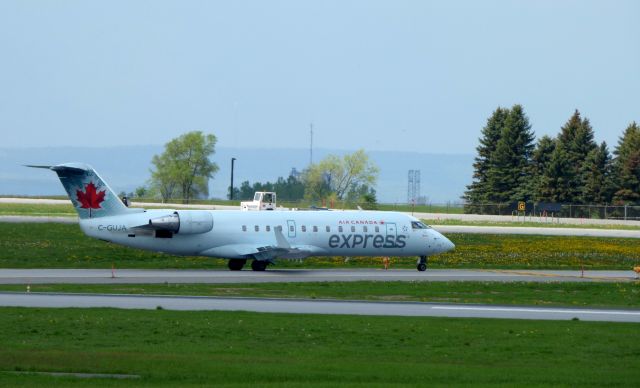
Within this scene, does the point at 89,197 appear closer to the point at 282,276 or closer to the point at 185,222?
the point at 185,222

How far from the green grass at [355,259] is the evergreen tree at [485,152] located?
56.4 meters

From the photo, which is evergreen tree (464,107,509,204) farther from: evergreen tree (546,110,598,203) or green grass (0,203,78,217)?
green grass (0,203,78,217)

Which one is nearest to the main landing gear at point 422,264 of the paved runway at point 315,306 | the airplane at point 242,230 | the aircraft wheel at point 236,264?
the airplane at point 242,230

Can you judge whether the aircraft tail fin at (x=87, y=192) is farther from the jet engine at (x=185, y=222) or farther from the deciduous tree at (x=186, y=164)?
the deciduous tree at (x=186, y=164)

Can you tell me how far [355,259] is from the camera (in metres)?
61.4

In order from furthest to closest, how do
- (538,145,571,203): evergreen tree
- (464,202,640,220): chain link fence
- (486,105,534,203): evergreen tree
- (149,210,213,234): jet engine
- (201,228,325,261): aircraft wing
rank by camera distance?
(486,105,534,203): evergreen tree → (538,145,571,203): evergreen tree → (464,202,640,220): chain link fence → (201,228,325,261): aircraft wing → (149,210,213,234): jet engine

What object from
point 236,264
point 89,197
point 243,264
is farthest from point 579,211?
point 89,197

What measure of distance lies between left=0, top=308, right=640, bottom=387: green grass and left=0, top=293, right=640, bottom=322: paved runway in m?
2.03

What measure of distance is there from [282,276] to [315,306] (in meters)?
14.7

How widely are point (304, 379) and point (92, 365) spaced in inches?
162

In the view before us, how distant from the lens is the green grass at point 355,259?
56.0m

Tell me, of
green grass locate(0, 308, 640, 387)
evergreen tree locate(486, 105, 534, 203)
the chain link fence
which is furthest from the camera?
evergreen tree locate(486, 105, 534, 203)

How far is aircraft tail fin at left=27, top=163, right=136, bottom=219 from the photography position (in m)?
49.5

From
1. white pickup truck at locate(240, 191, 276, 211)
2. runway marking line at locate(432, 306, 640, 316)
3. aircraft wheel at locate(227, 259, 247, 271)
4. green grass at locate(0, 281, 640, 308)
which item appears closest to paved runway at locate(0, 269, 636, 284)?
aircraft wheel at locate(227, 259, 247, 271)
